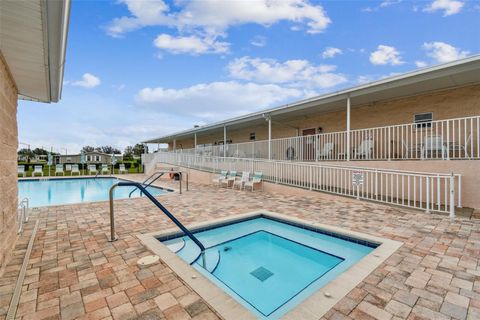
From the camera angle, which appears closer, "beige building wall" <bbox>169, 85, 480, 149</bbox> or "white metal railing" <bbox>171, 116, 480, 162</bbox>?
"white metal railing" <bbox>171, 116, 480, 162</bbox>

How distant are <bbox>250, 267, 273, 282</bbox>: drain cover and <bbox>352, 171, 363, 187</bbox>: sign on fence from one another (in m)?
5.14

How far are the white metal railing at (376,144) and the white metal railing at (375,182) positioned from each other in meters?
0.93

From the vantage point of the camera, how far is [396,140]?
9109 mm

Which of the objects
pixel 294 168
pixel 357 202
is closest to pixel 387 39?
pixel 294 168

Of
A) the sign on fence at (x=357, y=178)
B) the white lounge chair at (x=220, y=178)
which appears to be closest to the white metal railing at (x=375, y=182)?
the sign on fence at (x=357, y=178)

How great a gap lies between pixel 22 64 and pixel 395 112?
11851mm

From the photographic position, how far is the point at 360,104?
10.8m

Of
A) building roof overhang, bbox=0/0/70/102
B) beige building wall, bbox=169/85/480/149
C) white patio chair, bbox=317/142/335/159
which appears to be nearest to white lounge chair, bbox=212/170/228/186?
beige building wall, bbox=169/85/480/149

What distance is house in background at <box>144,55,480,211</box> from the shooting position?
21.4 feet

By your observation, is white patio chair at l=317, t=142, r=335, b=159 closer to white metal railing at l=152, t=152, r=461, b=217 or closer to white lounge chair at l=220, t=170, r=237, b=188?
white metal railing at l=152, t=152, r=461, b=217

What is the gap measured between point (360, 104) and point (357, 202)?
553cm

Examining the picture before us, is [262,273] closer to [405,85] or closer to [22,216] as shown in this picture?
[22,216]

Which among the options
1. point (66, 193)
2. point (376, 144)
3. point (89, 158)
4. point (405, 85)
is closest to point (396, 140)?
point (376, 144)

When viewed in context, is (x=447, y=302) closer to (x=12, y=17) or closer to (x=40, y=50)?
(x=12, y=17)
